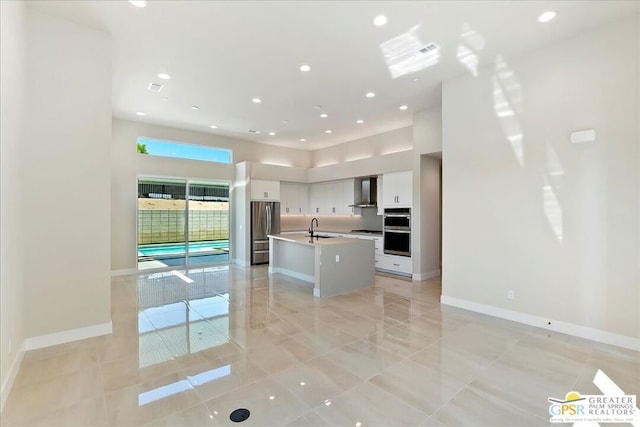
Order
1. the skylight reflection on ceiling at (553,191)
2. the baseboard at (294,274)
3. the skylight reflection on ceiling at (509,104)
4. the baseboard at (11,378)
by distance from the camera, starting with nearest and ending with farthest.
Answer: the baseboard at (11,378)
the skylight reflection on ceiling at (553,191)
the skylight reflection on ceiling at (509,104)
the baseboard at (294,274)

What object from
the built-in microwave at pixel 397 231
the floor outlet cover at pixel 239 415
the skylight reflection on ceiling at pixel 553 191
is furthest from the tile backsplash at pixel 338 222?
the floor outlet cover at pixel 239 415

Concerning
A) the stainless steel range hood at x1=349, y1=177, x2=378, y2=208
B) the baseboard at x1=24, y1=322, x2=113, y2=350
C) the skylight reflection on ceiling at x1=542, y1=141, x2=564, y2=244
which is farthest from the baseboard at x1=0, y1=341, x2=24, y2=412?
the stainless steel range hood at x1=349, y1=177, x2=378, y2=208

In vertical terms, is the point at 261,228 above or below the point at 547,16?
below

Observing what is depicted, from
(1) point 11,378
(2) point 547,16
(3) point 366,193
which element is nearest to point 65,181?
(1) point 11,378

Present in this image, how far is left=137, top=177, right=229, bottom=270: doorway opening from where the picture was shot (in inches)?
287

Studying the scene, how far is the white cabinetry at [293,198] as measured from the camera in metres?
9.20

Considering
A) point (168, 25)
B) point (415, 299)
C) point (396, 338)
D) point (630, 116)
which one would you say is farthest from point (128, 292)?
point (630, 116)

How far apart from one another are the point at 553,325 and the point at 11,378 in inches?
223

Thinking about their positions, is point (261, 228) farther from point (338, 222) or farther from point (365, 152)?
point (365, 152)

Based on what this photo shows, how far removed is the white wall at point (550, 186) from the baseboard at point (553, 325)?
0.02 meters

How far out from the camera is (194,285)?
5.84 m

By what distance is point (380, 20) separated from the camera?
3271 millimetres

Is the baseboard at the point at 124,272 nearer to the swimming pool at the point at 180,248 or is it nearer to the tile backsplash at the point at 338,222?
the swimming pool at the point at 180,248

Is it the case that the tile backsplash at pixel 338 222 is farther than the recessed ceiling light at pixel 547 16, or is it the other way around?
the tile backsplash at pixel 338 222
